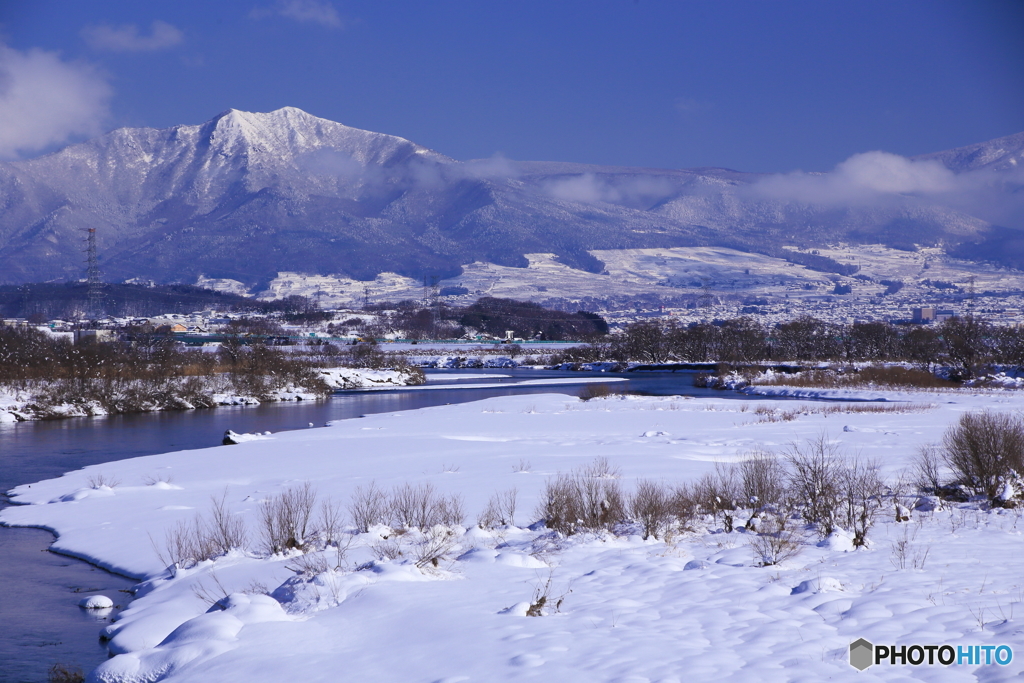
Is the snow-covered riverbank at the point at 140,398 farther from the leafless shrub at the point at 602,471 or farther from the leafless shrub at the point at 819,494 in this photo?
the leafless shrub at the point at 819,494

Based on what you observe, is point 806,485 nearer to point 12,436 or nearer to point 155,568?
point 155,568

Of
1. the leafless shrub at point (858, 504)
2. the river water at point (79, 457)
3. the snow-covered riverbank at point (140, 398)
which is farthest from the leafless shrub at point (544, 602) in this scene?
the snow-covered riverbank at point (140, 398)

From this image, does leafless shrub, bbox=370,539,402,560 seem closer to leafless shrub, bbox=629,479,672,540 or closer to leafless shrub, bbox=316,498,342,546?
leafless shrub, bbox=316,498,342,546

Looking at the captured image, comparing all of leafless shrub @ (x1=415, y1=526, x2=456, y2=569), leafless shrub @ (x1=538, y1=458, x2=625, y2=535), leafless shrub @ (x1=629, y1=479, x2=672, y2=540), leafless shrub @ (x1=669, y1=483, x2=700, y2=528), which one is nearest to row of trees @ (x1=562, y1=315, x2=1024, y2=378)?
leafless shrub @ (x1=669, y1=483, x2=700, y2=528)

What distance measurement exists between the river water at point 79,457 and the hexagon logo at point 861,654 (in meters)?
8.65

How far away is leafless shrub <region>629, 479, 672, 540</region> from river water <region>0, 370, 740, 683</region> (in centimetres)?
814

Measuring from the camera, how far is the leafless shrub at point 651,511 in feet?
45.1

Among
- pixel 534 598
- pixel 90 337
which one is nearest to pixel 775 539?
pixel 534 598

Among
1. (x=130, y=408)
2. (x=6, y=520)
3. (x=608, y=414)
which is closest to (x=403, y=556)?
(x=6, y=520)

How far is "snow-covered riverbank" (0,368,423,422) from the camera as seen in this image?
4351cm

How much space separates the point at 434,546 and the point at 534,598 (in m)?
2.64

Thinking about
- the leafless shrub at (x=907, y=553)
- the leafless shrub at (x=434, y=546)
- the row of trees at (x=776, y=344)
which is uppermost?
the row of trees at (x=776, y=344)

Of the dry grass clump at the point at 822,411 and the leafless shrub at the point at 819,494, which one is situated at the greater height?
the leafless shrub at the point at 819,494

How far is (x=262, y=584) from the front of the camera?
11.4 meters
